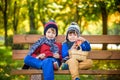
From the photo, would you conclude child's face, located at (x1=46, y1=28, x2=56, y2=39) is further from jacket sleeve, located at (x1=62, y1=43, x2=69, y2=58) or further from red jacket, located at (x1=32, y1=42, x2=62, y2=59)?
jacket sleeve, located at (x1=62, y1=43, x2=69, y2=58)

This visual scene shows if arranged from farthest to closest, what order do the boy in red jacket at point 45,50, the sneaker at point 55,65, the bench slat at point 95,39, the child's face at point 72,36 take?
1. the bench slat at point 95,39
2. the child's face at point 72,36
3. the boy in red jacket at point 45,50
4. the sneaker at point 55,65

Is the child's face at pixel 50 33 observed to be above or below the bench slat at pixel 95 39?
above

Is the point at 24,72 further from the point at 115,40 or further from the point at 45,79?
the point at 115,40

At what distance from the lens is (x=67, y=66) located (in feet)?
18.6

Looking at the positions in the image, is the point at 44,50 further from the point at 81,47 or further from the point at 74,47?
the point at 81,47

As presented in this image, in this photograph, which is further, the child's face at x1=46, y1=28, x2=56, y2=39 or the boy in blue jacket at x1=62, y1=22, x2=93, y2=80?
the child's face at x1=46, y1=28, x2=56, y2=39

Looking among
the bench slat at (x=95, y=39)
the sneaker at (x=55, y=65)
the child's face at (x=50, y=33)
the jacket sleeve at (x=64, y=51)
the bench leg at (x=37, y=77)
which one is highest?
the child's face at (x=50, y=33)

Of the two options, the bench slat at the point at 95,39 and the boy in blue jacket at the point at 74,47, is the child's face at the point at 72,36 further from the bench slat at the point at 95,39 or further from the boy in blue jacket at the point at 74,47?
the bench slat at the point at 95,39

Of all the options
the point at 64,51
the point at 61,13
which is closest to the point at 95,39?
the point at 64,51

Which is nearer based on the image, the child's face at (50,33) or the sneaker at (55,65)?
the sneaker at (55,65)

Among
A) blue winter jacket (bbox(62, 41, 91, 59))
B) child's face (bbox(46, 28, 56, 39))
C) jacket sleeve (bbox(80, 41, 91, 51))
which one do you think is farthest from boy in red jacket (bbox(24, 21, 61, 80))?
jacket sleeve (bbox(80, 41, 91, 51))

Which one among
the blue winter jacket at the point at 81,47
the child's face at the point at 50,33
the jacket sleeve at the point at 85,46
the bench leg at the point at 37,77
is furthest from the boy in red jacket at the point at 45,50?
the jacket sleeve at the point at 85,46

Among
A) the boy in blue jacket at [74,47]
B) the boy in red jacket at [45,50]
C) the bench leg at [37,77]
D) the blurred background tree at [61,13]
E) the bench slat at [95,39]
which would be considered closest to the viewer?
the boy in blue jacket at [74,47]

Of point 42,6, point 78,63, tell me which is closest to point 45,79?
point 78,63
